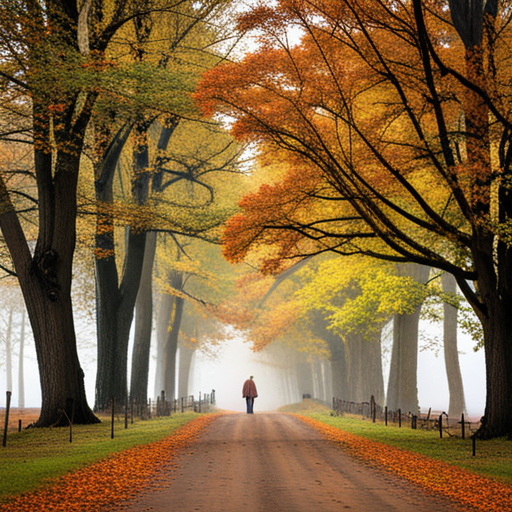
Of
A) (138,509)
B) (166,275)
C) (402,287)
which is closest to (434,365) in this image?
(166,275)

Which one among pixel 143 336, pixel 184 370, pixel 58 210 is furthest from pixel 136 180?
pixel 184 370

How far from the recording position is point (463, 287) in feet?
58.9

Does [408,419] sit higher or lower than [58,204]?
lower

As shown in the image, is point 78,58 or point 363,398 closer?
point 78,58

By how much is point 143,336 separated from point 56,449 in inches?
551

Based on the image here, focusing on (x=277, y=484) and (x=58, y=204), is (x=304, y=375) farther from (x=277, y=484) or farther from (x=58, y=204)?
(x=277, y=484)

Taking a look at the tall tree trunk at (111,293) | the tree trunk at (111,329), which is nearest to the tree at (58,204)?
the tall tree trunk at (111,293)

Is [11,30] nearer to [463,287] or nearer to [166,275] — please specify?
[463,287]

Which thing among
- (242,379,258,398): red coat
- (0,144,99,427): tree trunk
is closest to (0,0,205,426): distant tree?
(0,144,99,427): tree trunk

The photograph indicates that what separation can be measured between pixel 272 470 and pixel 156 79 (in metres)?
10.7

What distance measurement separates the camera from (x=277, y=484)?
9.26m

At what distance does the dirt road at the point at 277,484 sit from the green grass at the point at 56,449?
5.37 feet

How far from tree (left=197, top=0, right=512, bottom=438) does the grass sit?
1270 mm

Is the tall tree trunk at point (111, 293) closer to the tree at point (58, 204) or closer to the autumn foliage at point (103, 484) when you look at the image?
the tree at point (58, 204)
